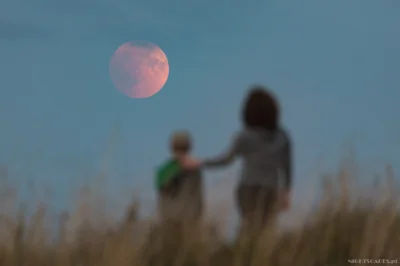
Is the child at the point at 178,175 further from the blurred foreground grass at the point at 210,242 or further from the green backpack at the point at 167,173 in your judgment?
the blurred foreground grass at the point at 210,242

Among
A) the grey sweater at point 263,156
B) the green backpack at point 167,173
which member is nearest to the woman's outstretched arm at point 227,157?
the grey sweater at point 263,156

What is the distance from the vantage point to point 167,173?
22.5 feet

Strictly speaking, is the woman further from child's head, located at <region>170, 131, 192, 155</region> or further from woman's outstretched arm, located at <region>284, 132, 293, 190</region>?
child's head, located at <region>170, 131, 192, 155</region>

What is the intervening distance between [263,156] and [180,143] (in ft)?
4.62

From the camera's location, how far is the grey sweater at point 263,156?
5.66 meters

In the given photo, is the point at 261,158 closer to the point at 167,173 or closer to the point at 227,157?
the point at 227,157

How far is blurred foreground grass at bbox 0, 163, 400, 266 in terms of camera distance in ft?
13.8

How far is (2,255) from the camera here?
422 cm

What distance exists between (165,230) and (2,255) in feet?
4.03

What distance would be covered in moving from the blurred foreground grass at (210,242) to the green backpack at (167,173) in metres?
1.71

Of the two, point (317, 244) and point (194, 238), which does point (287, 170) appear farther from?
point (194, 238)

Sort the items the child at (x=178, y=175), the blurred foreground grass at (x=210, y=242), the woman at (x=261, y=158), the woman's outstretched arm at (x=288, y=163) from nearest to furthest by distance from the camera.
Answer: the blurred foreground grass at (x=210, y=242) < the woman at (x=261, y=158) < the woman's outstretched arm at (x=288, y=163) < the child at (x=178, y=175)

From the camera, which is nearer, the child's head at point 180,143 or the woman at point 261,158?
the woman at point 261,158

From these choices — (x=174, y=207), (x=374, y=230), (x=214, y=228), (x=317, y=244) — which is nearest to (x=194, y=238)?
(x=214, y=228)
